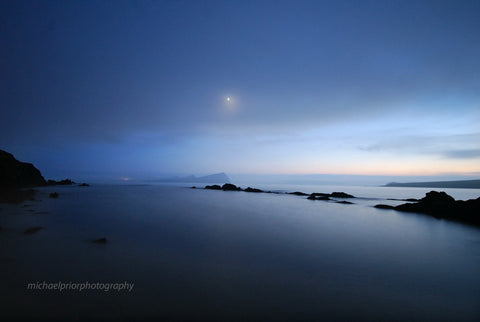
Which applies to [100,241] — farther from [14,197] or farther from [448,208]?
[448,208]

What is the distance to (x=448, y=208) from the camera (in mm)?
20062

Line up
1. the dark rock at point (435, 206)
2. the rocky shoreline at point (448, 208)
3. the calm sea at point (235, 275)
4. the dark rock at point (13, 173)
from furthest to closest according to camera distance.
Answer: the dark rock at point (13, 173), the dark rock at point (435, 206), the rocky shoreline at point (448, 208), the calm sea at point (235, 275)

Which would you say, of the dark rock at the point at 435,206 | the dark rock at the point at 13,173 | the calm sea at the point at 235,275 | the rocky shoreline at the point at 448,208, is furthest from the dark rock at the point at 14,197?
the dark rock at the point at 435,206

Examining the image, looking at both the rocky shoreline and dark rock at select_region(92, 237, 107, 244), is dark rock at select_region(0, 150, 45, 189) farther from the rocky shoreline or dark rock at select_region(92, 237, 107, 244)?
the rocky shoreline

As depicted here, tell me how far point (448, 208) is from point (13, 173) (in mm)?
77201

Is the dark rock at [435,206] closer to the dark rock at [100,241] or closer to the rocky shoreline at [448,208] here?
the rocky shoreline at [448,208]

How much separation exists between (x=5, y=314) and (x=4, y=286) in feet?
5.08

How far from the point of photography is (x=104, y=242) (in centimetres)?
852

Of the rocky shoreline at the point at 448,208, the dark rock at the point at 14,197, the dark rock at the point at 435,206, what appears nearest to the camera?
the rocky shoreline at the point at 448,208

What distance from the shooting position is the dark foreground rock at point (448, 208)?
698 inches

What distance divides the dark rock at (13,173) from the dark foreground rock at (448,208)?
236ft

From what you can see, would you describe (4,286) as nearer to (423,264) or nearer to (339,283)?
(339,283)

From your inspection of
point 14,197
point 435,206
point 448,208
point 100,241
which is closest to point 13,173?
point 14,197

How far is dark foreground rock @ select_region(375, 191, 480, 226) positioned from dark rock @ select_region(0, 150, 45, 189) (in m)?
72.0
